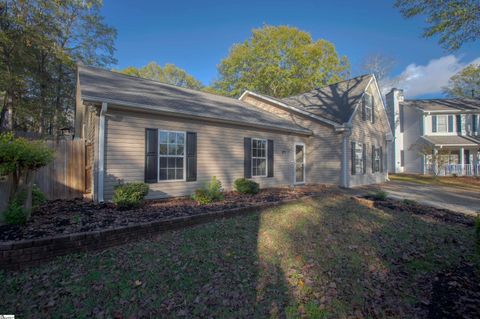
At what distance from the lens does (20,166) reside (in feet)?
15.4

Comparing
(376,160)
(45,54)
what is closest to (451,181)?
(376,160)

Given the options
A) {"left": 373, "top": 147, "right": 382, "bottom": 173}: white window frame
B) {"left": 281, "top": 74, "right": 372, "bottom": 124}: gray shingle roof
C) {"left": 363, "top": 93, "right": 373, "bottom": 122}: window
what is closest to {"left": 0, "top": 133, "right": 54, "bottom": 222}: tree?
{"left": 281, "top": 74, "right": 372, "bottom": 124}: gray shingle roof

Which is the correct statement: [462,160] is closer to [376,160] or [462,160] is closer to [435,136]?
[435,136]

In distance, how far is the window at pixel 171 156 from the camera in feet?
25.6

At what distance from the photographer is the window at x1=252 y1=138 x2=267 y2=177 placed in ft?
35.4

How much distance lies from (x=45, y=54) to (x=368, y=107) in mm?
23092

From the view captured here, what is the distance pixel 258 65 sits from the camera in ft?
97.1

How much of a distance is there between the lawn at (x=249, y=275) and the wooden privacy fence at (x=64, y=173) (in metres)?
4.43

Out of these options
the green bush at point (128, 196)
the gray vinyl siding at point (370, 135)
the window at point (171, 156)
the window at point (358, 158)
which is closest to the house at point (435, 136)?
the gray vinyl siding at point (370, 135)

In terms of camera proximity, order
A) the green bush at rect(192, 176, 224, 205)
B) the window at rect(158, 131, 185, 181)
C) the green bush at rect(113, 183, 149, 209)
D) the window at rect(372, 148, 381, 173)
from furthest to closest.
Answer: the window at rect(372, 148, 381, 173), the window at rect(158, 131, 185, 181), the green bush at rect(192, 176, 224, 205), the green bush at rect(113, 183, 149, 209)

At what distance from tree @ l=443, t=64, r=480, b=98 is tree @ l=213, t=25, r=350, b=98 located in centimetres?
1675

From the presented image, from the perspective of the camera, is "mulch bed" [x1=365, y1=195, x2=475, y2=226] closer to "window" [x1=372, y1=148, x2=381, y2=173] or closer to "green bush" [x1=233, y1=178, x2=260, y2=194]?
"green bush" [x1=233, y1=178, x2=260, y2=194]

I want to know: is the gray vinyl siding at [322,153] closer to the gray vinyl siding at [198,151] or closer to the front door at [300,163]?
the front door at [300,163]

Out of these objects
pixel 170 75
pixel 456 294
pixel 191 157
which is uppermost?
pixel 170 75
